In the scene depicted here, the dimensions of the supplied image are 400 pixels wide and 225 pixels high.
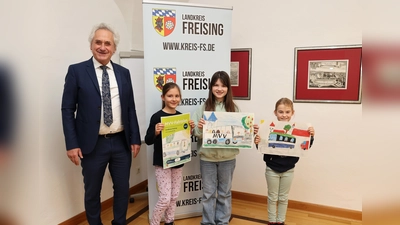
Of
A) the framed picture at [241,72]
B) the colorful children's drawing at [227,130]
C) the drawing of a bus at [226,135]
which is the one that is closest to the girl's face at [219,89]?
the colorful children's drawing at [227,130]

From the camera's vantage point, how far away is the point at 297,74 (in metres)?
3.01

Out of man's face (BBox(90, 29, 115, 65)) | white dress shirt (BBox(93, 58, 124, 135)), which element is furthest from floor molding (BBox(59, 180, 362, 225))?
man's face (BBox(90, 29, 115, 65))

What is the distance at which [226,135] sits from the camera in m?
2.37

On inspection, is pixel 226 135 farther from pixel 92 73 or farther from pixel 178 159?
pixel 92 73

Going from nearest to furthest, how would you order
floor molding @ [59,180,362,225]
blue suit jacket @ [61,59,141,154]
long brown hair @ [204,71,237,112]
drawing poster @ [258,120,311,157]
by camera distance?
blue suit jacket @ [61,59,141,154]
drawing poster @ [258,120,311,157]
long brown hair @ [204,71,237,112]
floor molding @ [59,180,362,225]

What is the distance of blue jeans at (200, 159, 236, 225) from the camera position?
8.23 feet

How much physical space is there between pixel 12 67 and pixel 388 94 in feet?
2.47

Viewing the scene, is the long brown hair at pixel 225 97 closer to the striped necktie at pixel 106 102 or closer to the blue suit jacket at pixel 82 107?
the striped necktie at pixel 106 102

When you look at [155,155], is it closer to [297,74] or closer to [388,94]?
[297,74]

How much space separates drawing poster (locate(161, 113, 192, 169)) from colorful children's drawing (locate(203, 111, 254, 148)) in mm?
200

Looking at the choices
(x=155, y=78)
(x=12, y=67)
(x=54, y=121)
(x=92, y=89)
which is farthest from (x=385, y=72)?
(x=54, y=121)

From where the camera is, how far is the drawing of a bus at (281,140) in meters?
2.35

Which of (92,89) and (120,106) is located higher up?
(92,89)

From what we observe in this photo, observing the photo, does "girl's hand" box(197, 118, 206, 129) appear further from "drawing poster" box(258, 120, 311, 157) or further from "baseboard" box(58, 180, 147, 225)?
"baseboard" box(58, 180, 147, 225)
